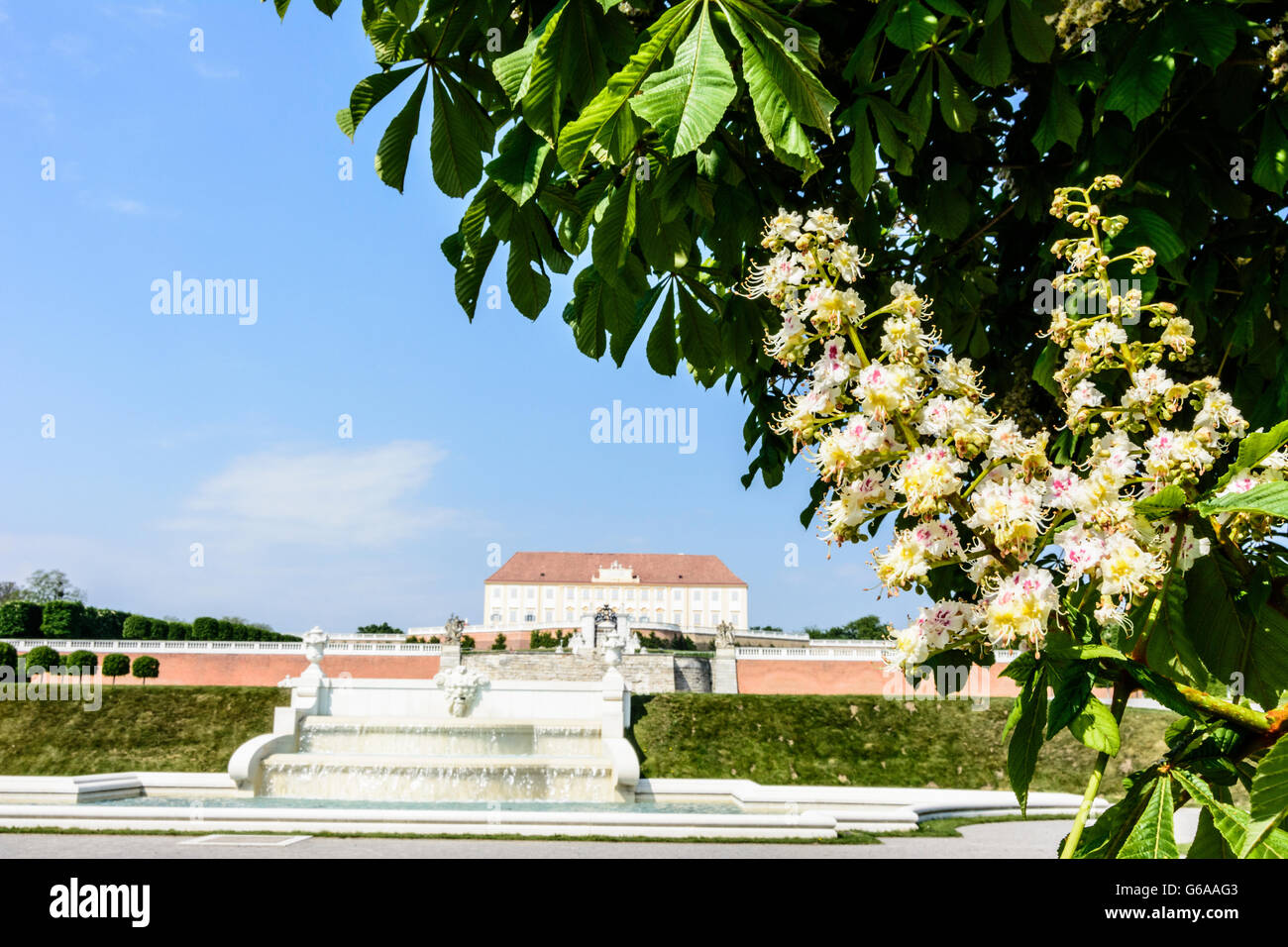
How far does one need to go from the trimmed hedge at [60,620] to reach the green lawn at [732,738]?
2053 centimetres

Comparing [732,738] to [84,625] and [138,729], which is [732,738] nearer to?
[138,729]

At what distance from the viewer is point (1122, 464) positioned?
1122 mm

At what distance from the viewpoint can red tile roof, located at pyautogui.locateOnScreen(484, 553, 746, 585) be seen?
67.4 metres

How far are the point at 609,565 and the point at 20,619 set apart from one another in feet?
135

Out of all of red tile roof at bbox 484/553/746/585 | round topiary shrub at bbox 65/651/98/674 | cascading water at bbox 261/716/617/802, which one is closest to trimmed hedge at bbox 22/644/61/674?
round topiary shrub at bbox 65/651/98/674

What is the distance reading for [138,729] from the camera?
17.7m

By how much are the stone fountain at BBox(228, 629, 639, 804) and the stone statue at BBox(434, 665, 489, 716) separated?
0.02 metres

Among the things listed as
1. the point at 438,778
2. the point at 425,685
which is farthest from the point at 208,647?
the point at 438,778

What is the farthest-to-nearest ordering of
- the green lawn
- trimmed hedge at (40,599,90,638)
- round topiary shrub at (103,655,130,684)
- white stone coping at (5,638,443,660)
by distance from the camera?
1. trimmed hedge at (40,599,90,638)
2. white stone coping at (5,638,443,660)
3. round topiary shrub at (103,655,130,684)
4. the green lawn

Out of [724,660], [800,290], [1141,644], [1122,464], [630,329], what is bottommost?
[724,660]

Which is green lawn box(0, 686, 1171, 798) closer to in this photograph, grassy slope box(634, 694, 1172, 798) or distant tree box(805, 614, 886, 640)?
grassy slope box(634, 694, 1172, 798)

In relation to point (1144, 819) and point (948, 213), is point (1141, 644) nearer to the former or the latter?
point (1144, 819)

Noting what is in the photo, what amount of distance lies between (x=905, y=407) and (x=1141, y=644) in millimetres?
496
